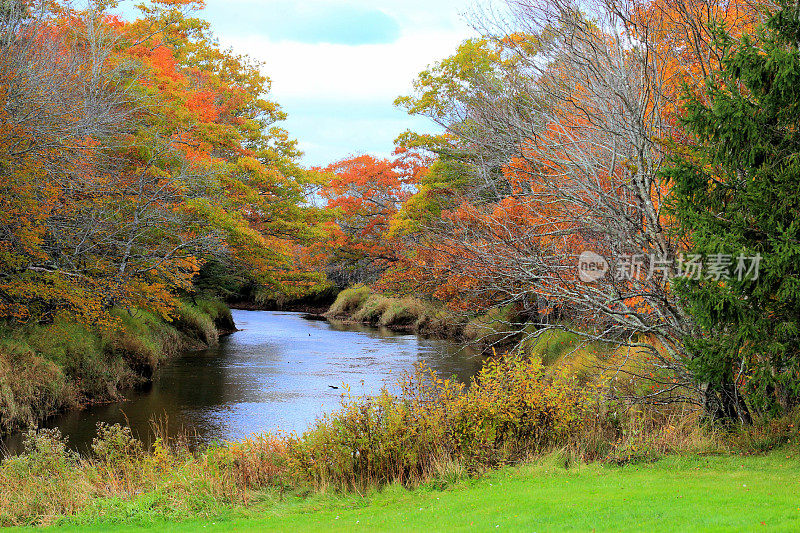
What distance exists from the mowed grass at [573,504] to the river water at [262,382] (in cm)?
445

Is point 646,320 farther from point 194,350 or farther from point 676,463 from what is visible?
point 194,350

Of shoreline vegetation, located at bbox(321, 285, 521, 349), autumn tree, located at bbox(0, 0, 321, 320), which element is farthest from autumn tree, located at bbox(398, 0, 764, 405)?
shoreline vegetation, located at bbox(321, 285, 521, 349)

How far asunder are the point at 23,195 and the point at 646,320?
11.5m

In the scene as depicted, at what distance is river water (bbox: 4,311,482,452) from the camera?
1282 centimetres

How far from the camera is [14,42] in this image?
13.9m

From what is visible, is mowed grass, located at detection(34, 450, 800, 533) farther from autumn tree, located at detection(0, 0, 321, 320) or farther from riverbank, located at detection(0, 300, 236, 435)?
autumn tree, located at detection(0, 0, 321, 320)

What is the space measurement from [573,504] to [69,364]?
12.5 meters

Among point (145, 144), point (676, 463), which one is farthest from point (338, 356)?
point (676, 463)

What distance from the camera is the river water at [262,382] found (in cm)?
1282

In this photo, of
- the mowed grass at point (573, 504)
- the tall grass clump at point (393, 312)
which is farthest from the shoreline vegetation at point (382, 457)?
the tall grass clump at point (393, 312)

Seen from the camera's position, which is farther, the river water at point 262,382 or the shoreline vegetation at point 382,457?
the river water at point 262,382

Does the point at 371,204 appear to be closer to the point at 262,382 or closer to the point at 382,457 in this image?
the point at 262,382

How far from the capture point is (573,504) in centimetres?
631

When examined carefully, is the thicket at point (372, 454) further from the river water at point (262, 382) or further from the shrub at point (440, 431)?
the river water at point (262, 382)
